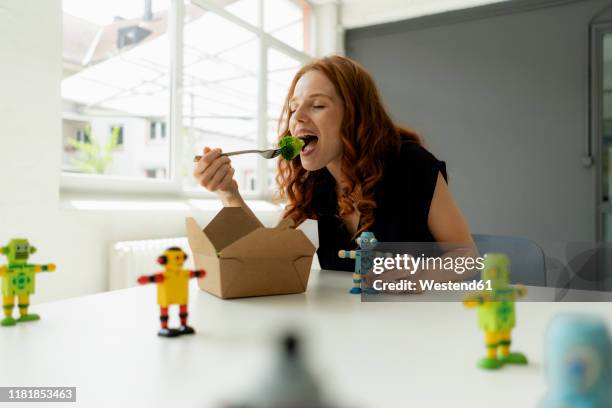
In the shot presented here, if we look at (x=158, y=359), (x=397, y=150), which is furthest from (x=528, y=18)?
(x=158, y=359)

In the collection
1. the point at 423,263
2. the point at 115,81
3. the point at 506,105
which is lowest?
the point at 423,263

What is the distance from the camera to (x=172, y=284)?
571 mm

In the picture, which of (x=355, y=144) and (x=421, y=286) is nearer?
(x=421, y=286)

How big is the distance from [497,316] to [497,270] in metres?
Answer: 0.05

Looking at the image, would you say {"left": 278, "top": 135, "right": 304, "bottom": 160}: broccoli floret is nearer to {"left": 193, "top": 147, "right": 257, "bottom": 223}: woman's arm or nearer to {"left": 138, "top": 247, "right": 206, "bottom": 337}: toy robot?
{"left": 193, "top": 147, "right": 257, "bottom": 223}: woman's arm

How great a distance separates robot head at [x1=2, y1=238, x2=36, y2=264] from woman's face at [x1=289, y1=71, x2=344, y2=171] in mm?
788

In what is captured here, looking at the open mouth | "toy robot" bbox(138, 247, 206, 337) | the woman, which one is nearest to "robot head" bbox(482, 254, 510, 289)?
"toy robot" bbox(138, 247, 206, 337)

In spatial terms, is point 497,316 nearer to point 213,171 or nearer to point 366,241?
point 366,241

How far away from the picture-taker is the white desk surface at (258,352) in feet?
1.35

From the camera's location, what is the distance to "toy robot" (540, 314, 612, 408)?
0.25m

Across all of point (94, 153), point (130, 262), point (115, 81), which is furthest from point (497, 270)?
point (115, 81)

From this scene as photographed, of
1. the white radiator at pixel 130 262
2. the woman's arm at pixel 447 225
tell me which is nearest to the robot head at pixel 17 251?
the woman's arm at pixel 447 225

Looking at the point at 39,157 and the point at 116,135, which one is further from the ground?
the point at 116,135

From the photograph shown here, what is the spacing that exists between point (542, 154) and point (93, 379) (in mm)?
3629
